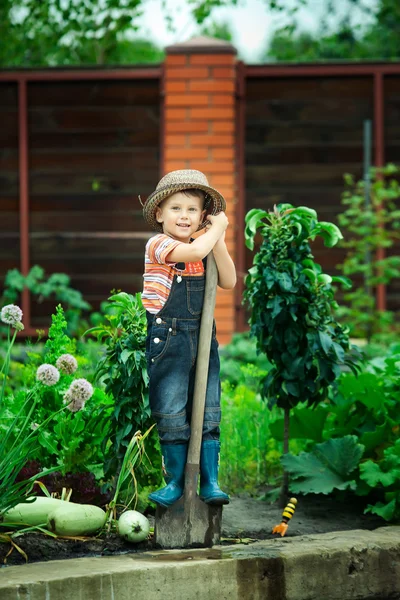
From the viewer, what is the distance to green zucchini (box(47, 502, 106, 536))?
3297 millimetres

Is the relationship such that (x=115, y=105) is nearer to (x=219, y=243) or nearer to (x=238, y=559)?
(x=219, y=243)

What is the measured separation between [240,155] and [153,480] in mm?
4926

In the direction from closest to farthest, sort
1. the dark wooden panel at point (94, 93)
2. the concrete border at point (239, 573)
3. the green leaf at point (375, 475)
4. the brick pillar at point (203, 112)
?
the concrete border at point (239, 573), the green leaf at point (375, 475), the brick pillar at point (203, 112), the dark wooden panel at point (94, 93)

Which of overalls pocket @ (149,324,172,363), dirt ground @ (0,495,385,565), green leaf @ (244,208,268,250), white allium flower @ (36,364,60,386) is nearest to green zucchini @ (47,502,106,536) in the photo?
dirt ground @ (0,495,385,565)

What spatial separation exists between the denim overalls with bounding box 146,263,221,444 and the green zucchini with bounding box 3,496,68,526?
0.48m

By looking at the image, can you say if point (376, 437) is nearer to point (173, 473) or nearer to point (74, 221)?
point (173, 473)

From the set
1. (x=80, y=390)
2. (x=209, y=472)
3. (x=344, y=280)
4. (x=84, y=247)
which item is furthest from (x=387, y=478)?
(x=84, y=247)

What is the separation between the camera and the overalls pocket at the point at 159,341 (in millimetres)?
3303

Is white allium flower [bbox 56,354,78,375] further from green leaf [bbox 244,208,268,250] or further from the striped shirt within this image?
green leaf [bbox 244,208,268,250]

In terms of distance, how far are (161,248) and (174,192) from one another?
0.73ft

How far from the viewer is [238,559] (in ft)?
10.1

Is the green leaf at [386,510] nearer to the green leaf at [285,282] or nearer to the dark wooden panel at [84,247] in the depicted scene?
the green leaf at [285,282]

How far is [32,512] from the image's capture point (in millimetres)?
3375

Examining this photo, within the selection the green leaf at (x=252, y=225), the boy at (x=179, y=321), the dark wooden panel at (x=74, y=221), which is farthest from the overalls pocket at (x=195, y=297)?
the dark wooden panel at (x=74, y=221)
